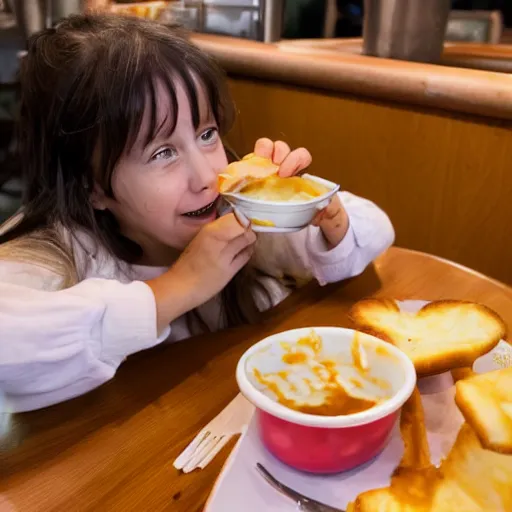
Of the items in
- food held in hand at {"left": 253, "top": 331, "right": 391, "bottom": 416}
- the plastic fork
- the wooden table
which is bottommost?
the wooden table

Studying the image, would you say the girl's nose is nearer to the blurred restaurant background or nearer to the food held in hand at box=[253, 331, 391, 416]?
the food held in hand at box=[253, 331, 391, 416]

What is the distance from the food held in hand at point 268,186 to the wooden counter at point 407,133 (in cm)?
86

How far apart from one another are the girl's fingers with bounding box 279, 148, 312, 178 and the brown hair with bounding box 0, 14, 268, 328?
0.18 meters

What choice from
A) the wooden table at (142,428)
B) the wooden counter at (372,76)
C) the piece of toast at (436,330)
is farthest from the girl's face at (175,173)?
the wooden counter at (372,76)

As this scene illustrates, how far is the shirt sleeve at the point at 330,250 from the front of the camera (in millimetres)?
1130

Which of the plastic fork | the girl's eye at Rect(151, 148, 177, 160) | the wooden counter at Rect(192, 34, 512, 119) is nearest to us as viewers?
the plastic fork

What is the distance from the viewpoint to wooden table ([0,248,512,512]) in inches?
25.2

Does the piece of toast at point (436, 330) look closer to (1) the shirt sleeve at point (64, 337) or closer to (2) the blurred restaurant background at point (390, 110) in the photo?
(1) the shirt sleeve at point (64, 337)

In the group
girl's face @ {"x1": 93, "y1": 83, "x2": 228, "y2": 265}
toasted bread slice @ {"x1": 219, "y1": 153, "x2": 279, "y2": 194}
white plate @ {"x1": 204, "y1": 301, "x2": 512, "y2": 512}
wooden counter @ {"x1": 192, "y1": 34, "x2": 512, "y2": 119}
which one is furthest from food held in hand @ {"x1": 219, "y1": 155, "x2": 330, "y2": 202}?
wooden counter @ {"x1": 192, "y1": 34, "x2": 512, "y2": 119}

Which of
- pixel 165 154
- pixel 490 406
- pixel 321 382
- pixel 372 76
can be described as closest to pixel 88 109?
pixel 165 154

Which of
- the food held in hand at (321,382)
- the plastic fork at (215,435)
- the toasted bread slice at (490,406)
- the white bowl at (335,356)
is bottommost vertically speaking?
the plastic fork at (215,435)

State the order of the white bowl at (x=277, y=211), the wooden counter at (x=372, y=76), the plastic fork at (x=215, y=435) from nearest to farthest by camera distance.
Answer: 1. the plastic fork at (x=215, y=435)
2. the white bowl at (x=277, y=211)
3. the wooden counter at (x=372, y=76)

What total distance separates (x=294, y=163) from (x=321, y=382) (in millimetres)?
354

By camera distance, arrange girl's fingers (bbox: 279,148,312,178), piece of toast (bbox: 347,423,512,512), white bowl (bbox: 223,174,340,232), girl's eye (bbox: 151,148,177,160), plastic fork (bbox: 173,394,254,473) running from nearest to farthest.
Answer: piece of toast (bbox: 347,423,512,512) < plastic fork (bbox: 173,394,254,473) < white bowl (bbox: 223,174,340,232) < girl's fingers (bbox: 279,148,312,178) < girl's eye (bbox: 151,148,177,160)
